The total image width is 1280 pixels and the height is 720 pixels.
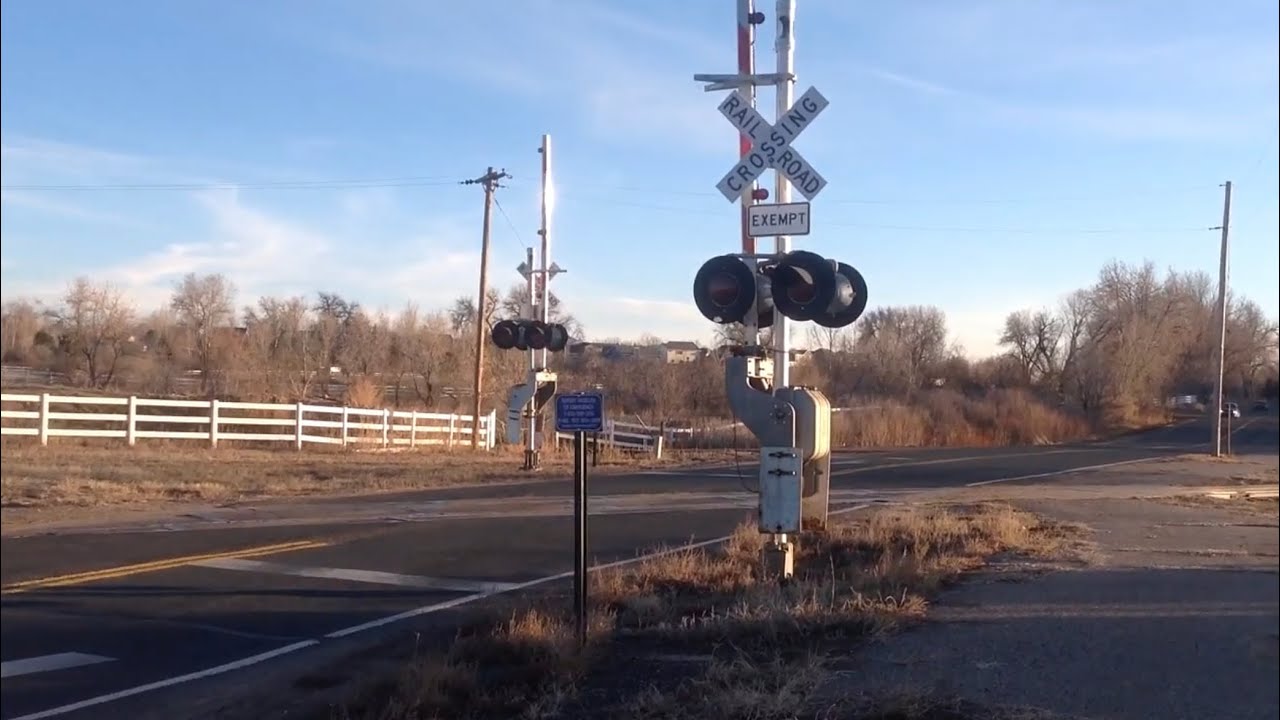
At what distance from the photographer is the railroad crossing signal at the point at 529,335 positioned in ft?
61.0

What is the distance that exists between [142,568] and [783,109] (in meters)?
8.97

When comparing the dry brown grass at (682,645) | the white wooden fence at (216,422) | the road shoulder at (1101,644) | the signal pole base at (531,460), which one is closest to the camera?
the road shoulder at (1101,644)

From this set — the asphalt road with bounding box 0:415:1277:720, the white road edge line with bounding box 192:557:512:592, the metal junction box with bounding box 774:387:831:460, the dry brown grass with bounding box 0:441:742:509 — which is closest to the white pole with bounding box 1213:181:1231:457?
the asphalt road with bounding box 0:415:1277:720

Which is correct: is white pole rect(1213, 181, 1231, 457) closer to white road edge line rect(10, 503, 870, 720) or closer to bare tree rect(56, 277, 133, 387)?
white road edge line rect(10, 503, 870, 720)

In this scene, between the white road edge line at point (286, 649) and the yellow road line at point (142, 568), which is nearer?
the white road edge line at point (286, 649)

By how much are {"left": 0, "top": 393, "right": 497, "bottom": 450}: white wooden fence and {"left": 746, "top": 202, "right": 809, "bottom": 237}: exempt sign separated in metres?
23.2

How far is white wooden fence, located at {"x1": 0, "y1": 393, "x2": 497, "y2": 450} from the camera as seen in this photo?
30141mm

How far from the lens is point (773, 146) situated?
9.98 meters

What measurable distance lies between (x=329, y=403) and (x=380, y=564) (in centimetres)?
2251

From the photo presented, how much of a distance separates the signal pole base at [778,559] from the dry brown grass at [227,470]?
14.7 metres

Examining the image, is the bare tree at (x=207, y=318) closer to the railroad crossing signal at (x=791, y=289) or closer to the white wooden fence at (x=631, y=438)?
the white wooden fence at (x=631, y=438)

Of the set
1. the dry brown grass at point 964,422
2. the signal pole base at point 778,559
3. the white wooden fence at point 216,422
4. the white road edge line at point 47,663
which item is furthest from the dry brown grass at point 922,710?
the white wooden fence at point 216,422

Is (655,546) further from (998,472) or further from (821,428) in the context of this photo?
(998,472)

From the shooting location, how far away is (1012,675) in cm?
733
